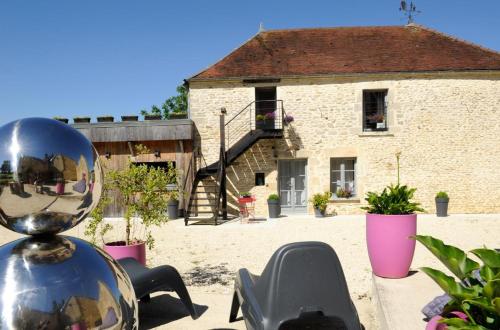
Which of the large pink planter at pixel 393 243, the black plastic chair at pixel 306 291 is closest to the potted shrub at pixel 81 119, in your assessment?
the large pink planter at pixel 393 243

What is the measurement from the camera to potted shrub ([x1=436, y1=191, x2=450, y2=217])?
12.1 metres

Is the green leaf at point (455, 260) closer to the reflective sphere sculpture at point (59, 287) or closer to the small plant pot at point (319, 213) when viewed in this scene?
the reflective sphere sculpture at point (59, 287)

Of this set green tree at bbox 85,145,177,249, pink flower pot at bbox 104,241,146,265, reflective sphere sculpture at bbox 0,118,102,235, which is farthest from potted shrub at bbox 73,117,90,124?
reflective sphere sculpture at bbox 0,118,102,235

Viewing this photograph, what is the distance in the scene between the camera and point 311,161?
12867mm

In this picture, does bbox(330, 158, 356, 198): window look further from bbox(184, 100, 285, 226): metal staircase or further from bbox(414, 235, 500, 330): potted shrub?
bbox(414, 235, 500, 330): potted shrub

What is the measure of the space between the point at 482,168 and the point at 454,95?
2.78 m

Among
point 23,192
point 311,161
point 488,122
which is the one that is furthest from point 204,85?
point 23,192

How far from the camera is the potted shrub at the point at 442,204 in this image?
39.6 ft

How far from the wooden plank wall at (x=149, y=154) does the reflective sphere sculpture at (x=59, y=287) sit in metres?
11.5

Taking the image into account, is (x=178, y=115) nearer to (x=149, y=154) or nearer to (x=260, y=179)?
(x=149, y=154)

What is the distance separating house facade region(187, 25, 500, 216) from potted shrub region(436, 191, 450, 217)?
47 centimetres

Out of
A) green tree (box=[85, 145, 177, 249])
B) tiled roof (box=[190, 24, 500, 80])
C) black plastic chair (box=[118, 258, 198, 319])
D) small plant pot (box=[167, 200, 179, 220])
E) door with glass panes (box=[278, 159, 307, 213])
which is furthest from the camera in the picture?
door with glass panes (box=[278, 159, 307, 213])

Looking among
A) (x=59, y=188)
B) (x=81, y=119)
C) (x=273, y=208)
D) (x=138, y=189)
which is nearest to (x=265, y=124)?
(x=273, y=208)

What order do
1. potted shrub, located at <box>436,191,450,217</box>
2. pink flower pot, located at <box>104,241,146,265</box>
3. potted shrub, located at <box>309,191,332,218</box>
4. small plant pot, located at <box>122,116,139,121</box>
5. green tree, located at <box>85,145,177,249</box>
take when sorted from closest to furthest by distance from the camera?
pink flower pot, located at <box>104,241,146,265</box>
green tree, located at <box>85,145,177,249</box>
potted shrub, located at <box>436,191,450,217</box>
potted shrub, located at <box>309,191,332,218</box>
small plant pot, located at <box>122,116,139,121</box>
